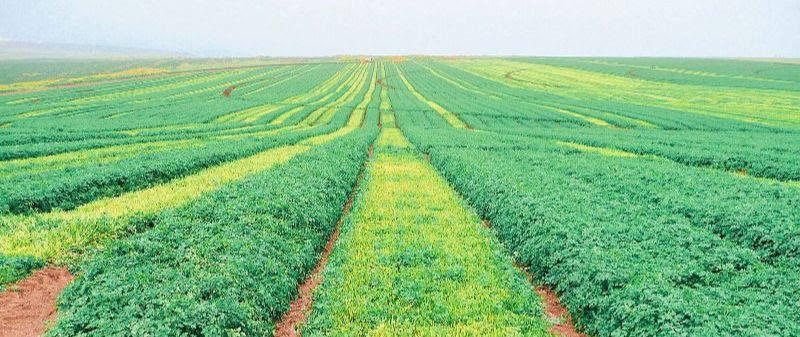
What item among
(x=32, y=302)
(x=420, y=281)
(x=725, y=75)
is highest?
(x=725, y=75)

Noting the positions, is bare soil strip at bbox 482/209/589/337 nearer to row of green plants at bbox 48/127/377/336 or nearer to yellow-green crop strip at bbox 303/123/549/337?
yellow-green crop strip at bbox 303/123/549/337

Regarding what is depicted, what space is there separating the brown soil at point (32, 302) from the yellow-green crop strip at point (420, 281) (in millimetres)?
5507

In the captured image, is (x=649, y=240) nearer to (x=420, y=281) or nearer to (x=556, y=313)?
(x=556, y=313)

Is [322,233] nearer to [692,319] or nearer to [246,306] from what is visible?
[246,306]

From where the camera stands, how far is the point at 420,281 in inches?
501

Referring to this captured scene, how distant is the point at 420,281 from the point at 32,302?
893 cm

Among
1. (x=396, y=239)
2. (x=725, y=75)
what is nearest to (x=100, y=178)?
(x=396, y=239)

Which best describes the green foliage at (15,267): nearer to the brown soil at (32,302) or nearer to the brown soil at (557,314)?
the brown soil at (32,302)

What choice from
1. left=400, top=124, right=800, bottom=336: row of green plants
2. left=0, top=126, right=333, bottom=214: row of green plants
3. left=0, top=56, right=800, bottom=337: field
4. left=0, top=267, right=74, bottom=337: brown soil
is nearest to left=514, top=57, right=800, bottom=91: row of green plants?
left=0, top=56, right=800, bottom=337: field

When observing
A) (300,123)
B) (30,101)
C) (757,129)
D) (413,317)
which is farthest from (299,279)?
(30,101)

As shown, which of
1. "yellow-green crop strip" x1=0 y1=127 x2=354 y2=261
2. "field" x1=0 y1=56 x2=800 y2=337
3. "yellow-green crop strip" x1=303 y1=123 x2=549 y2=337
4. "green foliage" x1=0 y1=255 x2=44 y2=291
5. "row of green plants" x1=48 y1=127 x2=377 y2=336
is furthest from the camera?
"yellow-green crop strip" x1=0 y1=127 x2=354 y2=261

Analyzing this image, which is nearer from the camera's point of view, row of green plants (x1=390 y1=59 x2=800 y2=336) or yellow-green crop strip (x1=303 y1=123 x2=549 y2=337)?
row of green plants (x1=390 y1=59 x2=800 y2=336)

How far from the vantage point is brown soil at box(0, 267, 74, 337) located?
9727 millimetres

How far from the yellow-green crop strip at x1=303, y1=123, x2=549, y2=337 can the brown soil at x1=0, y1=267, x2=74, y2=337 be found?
217 inches
